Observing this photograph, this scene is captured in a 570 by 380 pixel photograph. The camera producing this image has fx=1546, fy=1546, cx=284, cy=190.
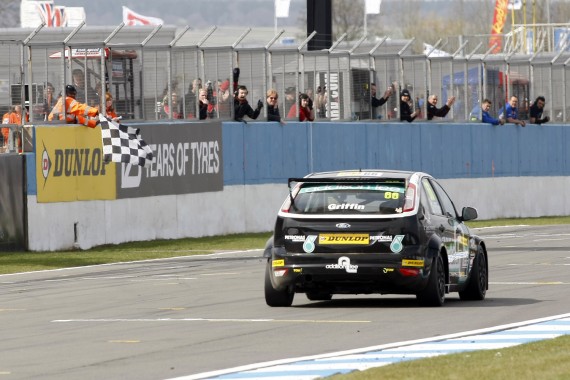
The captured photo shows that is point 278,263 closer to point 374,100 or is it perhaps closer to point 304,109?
point 304,109

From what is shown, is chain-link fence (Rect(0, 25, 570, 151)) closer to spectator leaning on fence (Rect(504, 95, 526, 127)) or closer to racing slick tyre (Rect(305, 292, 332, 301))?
spectator leaning on fence (Rect(504, 95, 526, 127))

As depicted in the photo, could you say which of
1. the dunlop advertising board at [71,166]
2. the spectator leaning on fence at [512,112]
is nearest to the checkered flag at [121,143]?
the dunlop advertising board at [71,166]

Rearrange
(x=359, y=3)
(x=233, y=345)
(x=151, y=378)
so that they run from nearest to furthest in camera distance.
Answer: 1. (x=151, y=378)
2. (x=233, y=345)
3. (x=359, y=3)

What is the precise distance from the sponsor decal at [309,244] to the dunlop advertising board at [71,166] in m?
12.8

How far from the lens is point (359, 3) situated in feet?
428

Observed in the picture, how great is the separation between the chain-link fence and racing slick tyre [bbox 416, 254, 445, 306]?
13488 mm

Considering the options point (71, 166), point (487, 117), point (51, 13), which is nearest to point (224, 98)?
point (71, 166)

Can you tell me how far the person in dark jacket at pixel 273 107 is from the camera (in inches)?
1355

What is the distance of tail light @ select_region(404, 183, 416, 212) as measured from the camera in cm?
1576

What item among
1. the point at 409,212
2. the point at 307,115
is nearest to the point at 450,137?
the point at 307,115

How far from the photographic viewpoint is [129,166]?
29984 millimetres

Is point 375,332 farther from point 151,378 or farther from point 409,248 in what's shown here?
point 151,378

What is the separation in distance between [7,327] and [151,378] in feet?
15.0

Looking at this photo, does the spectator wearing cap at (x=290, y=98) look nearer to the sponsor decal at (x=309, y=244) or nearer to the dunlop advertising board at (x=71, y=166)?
the dunlop advertising board at (x=71, y=166)
